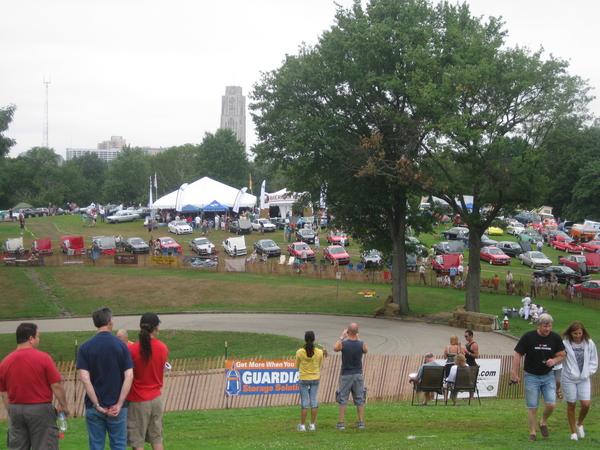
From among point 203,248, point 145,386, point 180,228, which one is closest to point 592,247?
point 203,248

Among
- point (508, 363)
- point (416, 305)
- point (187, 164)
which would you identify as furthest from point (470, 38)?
point (187, 164)

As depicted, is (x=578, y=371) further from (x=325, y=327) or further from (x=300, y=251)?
(x=300, y=251)

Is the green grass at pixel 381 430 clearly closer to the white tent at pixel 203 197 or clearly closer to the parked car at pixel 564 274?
the parked car at pixel 564 274

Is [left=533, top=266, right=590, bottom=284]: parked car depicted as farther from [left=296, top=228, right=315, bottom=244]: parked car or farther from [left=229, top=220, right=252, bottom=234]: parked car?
[left=229, top=220, right=252, bottom=234]: parked car

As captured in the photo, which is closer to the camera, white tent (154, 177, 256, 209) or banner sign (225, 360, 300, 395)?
Result: banner sign (225, 360, 300, 395)

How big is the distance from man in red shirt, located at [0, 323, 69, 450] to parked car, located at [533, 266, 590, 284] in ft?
129

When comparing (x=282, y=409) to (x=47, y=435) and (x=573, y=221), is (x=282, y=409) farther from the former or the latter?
(x=573, y=221)

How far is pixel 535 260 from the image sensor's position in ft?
152

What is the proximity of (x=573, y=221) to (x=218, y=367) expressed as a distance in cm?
7135

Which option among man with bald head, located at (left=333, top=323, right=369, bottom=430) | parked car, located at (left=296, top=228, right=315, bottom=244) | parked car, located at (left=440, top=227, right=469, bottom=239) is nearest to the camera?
man with bald head, located at (left=333, top=323, right=369, bottom=430)

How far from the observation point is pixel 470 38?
28438 mm

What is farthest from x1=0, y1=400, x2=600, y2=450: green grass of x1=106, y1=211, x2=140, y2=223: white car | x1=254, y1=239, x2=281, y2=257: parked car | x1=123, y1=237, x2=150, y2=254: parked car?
x1=106, y1=211, x2=140, y2=223: white car

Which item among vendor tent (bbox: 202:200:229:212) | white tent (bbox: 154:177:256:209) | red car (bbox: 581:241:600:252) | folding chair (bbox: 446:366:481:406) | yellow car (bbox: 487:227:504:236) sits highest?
white tent (bbox: 154:177:256:209)

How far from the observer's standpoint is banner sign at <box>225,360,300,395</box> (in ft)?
46.7
